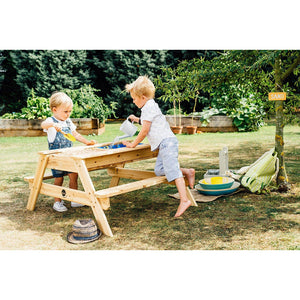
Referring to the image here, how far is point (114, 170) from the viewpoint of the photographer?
467cm

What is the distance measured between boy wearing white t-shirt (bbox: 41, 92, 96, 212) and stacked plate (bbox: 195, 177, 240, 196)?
1499 millimetres

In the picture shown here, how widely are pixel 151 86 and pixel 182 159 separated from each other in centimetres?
312

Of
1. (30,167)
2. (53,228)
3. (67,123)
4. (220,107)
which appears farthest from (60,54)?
(53,228)

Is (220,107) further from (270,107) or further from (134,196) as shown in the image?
(134,196)

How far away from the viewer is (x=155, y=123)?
395 cm

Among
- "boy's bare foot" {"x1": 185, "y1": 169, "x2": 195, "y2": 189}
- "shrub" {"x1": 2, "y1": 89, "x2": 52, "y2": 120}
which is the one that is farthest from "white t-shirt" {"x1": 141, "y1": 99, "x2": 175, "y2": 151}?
"shrub" {"x1": 2, "y1": 89, "x2": 52, "y2": 120}

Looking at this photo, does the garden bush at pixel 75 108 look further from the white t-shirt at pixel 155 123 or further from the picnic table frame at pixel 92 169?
the white t-shirt at pixel 155 123

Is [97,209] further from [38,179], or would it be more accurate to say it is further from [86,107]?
[86,107]

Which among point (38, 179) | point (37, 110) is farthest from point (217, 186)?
point (37, 110)

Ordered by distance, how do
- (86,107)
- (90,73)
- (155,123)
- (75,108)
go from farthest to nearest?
(90,73)
(86,107)
(75,108)
(155,123)

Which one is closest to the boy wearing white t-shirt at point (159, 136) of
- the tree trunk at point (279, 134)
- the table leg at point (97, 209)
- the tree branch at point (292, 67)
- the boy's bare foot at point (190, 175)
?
the boy's bare foot at point (190, 175)

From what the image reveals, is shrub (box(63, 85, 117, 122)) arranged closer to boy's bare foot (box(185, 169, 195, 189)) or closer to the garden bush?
the garden bush

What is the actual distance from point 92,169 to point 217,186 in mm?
1546

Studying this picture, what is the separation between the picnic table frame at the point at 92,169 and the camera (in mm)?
3383
